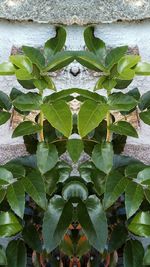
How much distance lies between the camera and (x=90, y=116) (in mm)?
1445

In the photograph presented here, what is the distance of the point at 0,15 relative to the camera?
2795mm

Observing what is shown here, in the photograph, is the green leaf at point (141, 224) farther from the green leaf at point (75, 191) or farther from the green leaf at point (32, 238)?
the green leaf at point (32, 238)

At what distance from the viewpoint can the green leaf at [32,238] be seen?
1604 millimetres

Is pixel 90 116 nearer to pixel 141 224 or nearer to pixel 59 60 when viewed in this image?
pixel 59 60

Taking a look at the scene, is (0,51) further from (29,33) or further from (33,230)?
(33,230)

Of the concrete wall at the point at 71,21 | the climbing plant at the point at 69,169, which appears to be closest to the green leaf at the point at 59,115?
the climbing plant at the point at 69,169

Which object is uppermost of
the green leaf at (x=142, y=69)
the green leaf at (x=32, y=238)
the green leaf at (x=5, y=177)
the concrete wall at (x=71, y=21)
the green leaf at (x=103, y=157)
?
the concrete wall at (x=71, y=21)

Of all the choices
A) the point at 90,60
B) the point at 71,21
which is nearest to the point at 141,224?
the point at 90,60

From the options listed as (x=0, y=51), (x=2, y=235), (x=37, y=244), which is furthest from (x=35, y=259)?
(x=0, y=51)

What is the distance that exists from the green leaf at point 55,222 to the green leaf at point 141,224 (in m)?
0.16

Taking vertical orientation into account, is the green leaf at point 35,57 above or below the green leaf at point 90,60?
above

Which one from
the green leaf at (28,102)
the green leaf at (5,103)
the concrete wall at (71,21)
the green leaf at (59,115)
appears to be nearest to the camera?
the green leaf at (59,115)

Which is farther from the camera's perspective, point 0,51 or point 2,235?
point 0,51

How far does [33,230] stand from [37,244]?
0.13 feet
